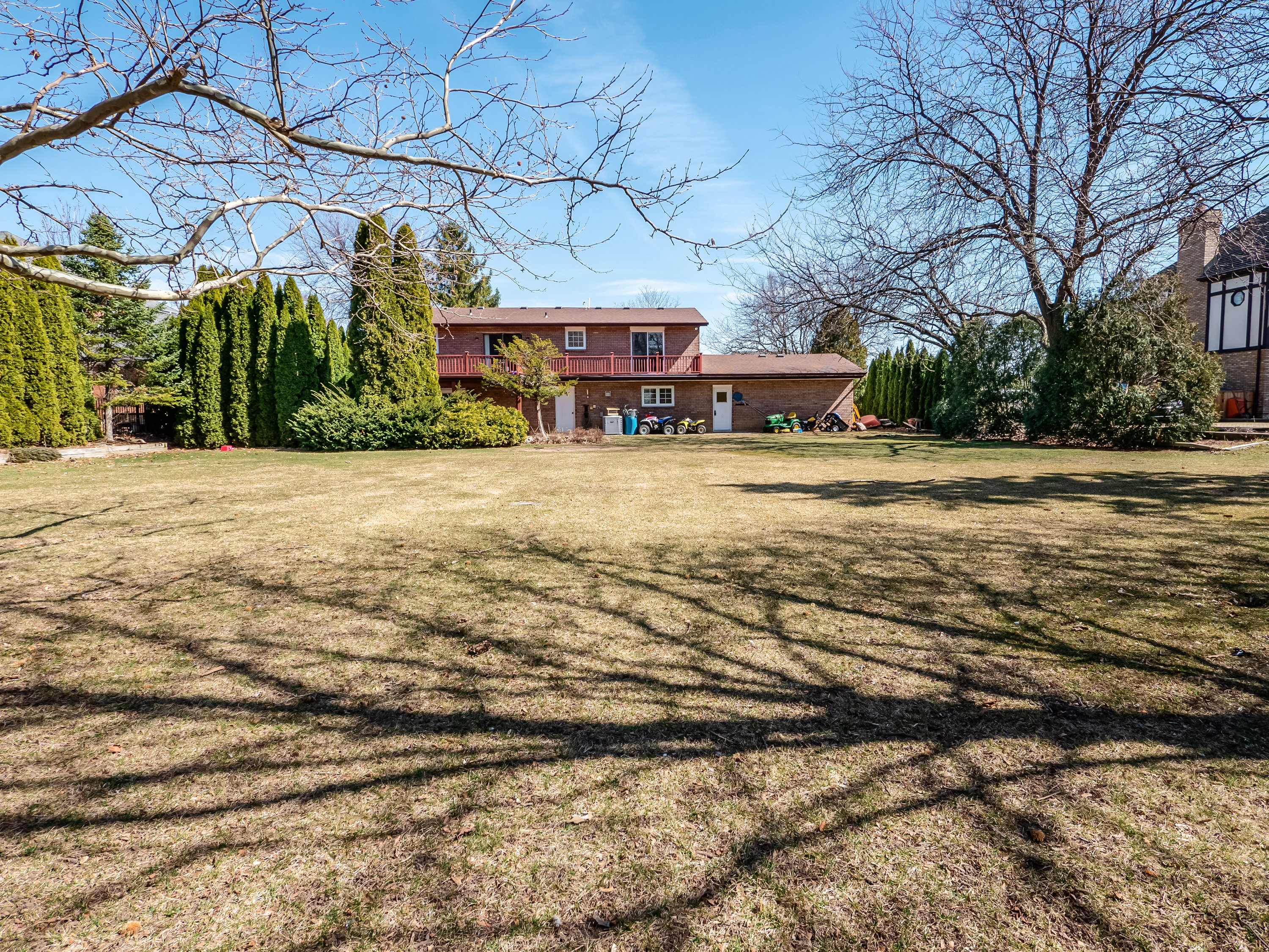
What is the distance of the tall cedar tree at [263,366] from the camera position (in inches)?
825

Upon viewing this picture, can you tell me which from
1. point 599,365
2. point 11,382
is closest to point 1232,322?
point 599,365

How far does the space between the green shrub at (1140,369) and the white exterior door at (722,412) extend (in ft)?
53.4

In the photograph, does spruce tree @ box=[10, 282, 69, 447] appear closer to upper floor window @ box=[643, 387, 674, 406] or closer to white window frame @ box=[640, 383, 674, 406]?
white window frame @ box=[640, 383, 674, 406]

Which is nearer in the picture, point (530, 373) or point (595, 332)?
point (530, 373)

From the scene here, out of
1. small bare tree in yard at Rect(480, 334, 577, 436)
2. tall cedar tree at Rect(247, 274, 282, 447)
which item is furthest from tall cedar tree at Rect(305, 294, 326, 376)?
small bare tree in yard at Rect(480, 334, 577, 436)

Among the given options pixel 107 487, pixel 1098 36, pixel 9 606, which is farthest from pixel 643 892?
pixel 1098 36

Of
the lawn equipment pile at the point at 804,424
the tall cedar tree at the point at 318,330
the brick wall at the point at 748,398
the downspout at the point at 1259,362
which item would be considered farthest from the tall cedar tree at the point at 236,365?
the downspout at the point at 1259,362

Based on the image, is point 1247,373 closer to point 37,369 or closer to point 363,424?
point 363,424

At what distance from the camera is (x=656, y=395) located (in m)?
31.2

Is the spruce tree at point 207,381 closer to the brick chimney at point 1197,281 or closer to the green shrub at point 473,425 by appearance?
the green shrub at point 473,425

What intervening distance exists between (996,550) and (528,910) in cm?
502

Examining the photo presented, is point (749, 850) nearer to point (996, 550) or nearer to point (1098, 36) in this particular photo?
point (996, 550)

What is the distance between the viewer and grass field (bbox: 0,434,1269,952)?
1722 millimetres

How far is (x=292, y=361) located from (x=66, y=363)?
18.7 feet
